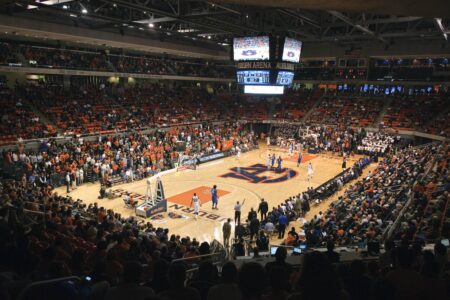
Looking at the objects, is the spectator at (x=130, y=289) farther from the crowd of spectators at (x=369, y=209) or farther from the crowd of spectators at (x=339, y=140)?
the crowd of spectators at (x=339, y=140)

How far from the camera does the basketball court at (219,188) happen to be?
16.2 metres

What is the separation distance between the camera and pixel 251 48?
2244 cm

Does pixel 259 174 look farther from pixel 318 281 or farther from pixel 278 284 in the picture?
pixel 318 281

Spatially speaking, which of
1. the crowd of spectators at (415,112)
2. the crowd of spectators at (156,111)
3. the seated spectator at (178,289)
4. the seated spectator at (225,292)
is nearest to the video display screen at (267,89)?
the crowd of spectators at (156,111)

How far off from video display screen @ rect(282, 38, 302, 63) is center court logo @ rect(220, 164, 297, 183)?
827cm

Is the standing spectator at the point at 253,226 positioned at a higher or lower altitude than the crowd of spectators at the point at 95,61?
lower

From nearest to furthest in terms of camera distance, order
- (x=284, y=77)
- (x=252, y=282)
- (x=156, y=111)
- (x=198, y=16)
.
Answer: (x=252, y=282) < (x=198, y=16) < (x=284, y=77) < (x=156, y=111)

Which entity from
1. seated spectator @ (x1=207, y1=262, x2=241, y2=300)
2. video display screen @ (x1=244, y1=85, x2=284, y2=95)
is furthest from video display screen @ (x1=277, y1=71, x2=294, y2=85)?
seated spectator @ (x1=207, y1=262, x2=241, y2=300)

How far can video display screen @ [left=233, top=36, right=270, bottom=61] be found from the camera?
21.8m

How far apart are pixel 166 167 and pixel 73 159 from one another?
6.73m

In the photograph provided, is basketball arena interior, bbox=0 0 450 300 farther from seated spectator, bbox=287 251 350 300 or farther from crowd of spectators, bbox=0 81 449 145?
crowd of spectators, bbox=0 81 449 145

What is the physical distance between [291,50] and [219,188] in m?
10.3

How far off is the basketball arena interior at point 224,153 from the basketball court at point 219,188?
0.16 meters

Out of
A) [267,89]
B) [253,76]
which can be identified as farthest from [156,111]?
[267,89]
